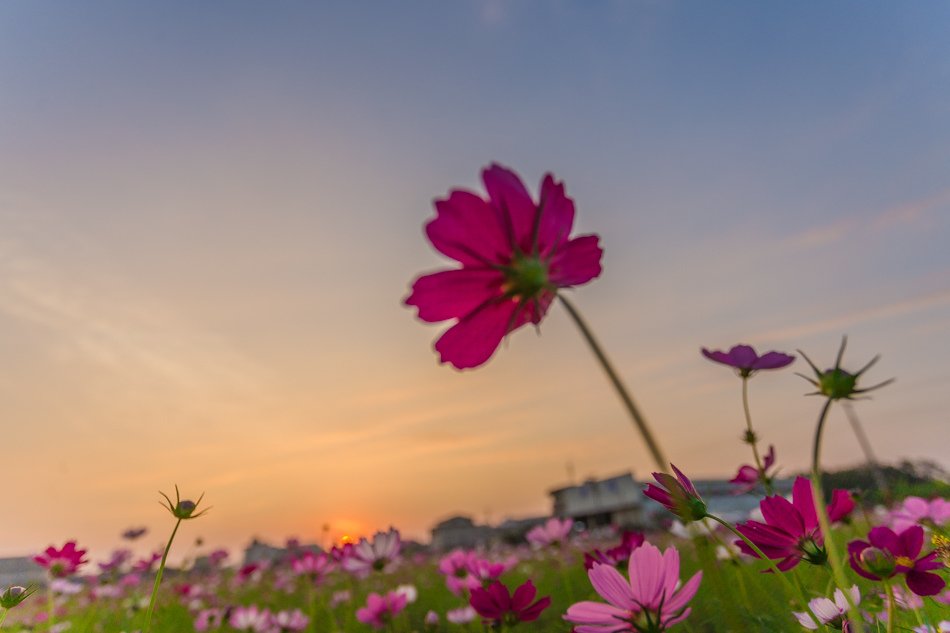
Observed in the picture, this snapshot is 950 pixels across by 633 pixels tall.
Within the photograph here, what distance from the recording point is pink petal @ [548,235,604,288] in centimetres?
76

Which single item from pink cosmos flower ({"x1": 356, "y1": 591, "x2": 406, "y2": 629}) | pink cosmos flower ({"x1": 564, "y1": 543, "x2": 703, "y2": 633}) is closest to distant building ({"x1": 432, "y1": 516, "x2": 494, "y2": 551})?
pink cosmos flower ({"x1": 356, "y1": 591, "x2": 406, "y2": 629})

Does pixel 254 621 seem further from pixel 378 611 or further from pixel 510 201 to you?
pixel 510 201

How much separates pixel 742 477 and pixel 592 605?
90 centimetres

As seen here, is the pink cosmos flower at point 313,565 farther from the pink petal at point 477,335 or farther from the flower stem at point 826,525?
the flower stem at point 826,525

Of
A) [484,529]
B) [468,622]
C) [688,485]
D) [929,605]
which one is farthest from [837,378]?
[484,529]

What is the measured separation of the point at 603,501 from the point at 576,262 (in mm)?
27894

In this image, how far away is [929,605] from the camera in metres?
1.67

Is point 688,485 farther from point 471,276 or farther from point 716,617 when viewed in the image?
point 716,617

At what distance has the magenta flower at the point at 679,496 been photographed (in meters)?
0.64

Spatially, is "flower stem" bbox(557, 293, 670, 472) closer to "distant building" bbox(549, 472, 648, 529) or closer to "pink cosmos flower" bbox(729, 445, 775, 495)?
"pink cosmos flower" bbox(729, 445, 775, 495)

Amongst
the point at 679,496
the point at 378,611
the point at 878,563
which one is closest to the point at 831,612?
the point at 878,563

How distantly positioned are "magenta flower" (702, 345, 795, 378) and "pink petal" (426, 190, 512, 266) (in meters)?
0.37

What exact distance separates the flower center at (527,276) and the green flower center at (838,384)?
0.32 meters

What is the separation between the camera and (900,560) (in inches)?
38.6
